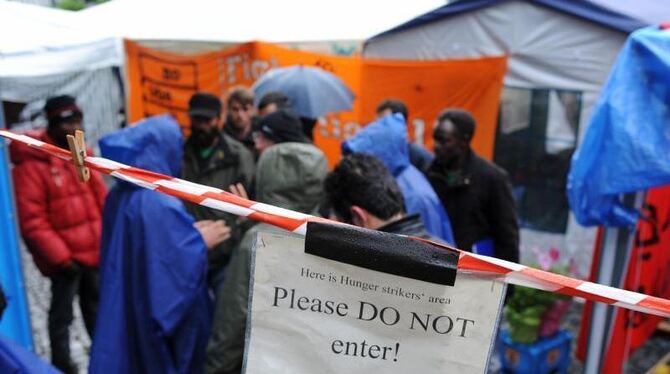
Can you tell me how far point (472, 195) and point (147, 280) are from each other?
2.02 m

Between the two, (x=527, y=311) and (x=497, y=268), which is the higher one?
(x=497, y=268)

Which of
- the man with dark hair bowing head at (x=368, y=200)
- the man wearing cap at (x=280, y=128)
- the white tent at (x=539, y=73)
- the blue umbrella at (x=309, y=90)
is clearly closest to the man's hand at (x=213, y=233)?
the man wearing cap at (x=280, y=128)

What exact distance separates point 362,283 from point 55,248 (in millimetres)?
3049

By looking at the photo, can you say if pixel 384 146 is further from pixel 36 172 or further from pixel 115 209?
pixel 36 172

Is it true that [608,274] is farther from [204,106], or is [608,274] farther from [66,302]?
[66,302]

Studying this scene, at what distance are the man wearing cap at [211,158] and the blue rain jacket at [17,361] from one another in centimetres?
175

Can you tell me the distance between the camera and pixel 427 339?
131 cm

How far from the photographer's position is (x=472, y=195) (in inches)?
146

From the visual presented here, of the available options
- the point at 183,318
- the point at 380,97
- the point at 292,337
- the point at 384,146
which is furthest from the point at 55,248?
the point at 380,97

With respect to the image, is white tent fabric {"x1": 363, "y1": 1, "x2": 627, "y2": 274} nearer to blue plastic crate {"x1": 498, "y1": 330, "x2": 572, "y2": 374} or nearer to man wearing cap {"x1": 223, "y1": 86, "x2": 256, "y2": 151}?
blue plastic crate {"x1": 498, "y1": 330, "x2": 572, "y2": 374}

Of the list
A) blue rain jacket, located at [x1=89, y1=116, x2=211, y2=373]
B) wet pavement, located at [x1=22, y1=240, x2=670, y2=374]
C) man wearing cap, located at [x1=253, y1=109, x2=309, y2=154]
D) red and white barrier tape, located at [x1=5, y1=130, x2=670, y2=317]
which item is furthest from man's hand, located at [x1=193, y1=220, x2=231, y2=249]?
wet pavement, located at [x1=22, y1=240, x2=670, y2=374]

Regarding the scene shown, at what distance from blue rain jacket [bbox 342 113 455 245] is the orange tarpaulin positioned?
2798mm

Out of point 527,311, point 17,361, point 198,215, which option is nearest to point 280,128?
point 198,215

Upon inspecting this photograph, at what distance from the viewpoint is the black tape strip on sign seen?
1.25 m
